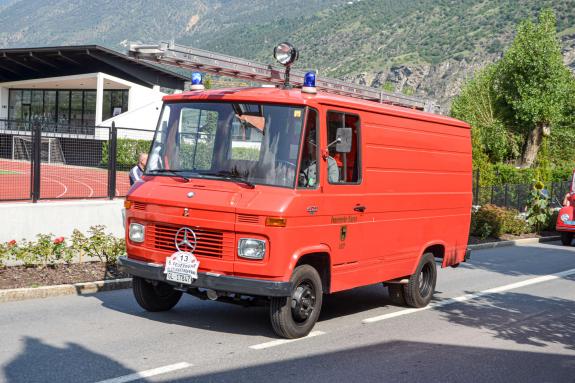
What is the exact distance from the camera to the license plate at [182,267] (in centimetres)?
787

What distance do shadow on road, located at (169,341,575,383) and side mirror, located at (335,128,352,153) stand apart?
→ 212 centimetres

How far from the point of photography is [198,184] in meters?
8.22

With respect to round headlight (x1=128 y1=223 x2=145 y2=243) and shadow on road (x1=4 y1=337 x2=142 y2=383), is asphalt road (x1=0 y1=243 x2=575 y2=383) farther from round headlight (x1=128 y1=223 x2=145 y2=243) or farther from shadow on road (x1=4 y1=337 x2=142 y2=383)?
round headlight (x1=128 y1=223 x2=145 y2=243)

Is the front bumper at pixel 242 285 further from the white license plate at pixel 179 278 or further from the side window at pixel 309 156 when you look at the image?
the side window at pixel 309 156

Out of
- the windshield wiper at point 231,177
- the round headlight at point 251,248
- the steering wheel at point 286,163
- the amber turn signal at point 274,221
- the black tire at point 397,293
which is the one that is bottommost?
the black tire at point 397,293

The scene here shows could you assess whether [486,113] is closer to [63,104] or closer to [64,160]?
[63,104]

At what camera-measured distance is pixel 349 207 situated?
8.73 m

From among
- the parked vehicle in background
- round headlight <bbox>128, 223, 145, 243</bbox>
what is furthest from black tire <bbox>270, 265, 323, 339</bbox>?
the parked vehicle in background

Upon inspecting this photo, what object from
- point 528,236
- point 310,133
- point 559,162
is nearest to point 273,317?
point 310,133

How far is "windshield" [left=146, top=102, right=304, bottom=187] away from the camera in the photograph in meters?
8.05

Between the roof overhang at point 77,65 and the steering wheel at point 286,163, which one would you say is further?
the roof overhang at point 77,65

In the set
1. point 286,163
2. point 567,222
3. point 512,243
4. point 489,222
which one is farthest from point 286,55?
point 567,222

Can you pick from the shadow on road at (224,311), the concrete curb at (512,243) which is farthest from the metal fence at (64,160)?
the concrete curb at (512,243)

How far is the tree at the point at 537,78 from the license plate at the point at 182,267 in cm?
4704
